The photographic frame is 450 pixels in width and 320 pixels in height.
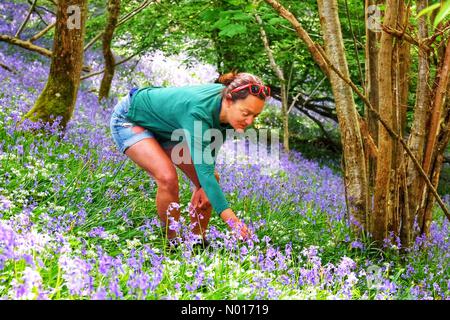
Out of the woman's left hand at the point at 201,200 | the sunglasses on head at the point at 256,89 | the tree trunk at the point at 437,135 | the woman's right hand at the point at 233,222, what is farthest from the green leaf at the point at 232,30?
the woman's right hand at the point at 233,222

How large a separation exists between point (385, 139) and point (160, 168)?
5.88ft

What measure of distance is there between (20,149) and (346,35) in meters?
6.55

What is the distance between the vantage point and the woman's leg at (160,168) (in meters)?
4.25

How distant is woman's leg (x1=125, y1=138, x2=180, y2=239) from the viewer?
4254mm

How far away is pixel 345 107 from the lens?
16.1ft

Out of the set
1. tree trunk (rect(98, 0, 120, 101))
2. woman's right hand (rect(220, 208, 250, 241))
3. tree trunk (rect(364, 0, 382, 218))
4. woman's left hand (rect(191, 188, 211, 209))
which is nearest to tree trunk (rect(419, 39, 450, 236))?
tree trunk (rect(364, 0, 382, 218))

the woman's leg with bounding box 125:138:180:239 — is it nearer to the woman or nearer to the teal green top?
the woman

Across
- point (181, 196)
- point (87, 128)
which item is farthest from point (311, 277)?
point (87, 128)

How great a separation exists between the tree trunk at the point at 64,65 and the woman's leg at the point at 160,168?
2.53 m

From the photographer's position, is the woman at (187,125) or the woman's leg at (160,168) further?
the woman's leg at (160,168)

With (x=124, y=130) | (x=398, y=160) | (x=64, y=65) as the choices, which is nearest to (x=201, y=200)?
(x=124, y=130)

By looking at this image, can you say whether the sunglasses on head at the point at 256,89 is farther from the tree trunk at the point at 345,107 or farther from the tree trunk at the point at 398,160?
the tree trunk at the point at 398,160
